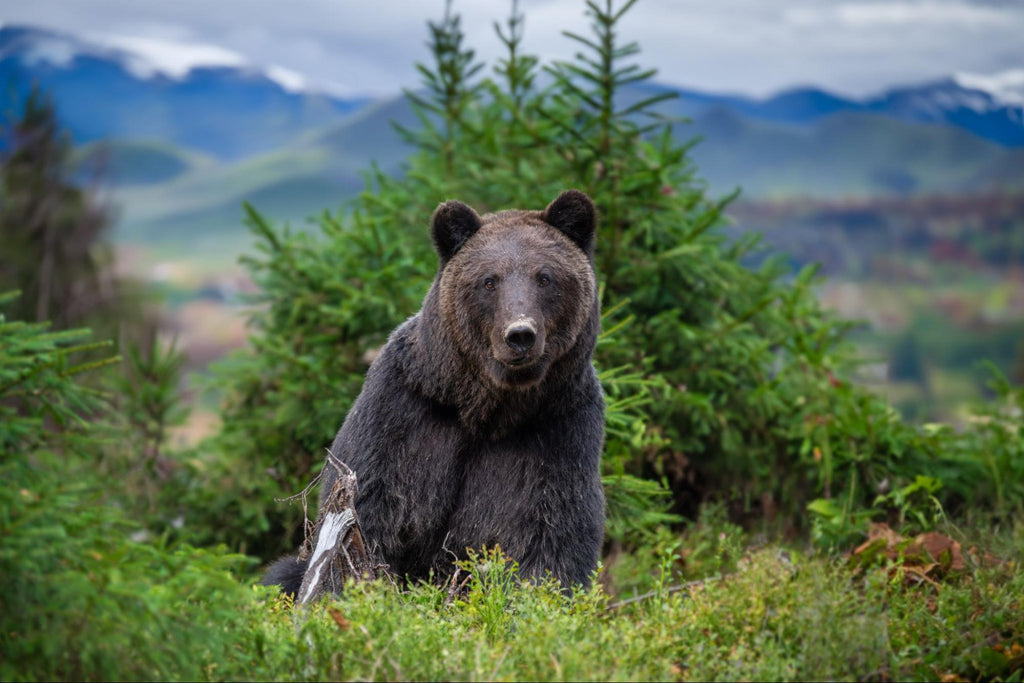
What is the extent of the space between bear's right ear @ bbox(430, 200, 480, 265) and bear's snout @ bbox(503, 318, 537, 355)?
86 cm

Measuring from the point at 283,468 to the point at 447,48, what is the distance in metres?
4.36

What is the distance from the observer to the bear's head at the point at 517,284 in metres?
4.71

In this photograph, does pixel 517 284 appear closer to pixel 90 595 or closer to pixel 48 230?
pixel 90 595

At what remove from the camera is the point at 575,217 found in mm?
5266

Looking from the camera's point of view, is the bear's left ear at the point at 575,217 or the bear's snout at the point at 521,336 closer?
the bear's snout at the point at 521,336

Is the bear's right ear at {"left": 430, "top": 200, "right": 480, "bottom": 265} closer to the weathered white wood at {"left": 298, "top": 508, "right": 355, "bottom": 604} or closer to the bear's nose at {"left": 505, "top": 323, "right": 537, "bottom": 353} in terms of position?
the bear's nose at {"left": 505, "top": 323, "right": 537, "bottom": 353}

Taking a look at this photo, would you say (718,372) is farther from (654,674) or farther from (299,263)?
(654,674)

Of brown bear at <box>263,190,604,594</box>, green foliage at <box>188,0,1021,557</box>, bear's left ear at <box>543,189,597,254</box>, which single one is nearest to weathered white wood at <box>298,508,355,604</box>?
brown bear at <box>263,190,604,594</box>

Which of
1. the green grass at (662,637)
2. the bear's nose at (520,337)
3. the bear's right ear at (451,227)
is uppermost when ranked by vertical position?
the bear's right ear at (451,227)

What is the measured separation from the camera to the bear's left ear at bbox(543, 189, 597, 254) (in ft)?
17.1

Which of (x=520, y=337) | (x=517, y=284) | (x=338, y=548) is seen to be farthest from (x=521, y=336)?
(x=338, y=548)

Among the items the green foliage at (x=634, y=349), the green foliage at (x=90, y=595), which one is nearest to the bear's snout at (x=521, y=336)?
the green foliage at (x=90, y=595)

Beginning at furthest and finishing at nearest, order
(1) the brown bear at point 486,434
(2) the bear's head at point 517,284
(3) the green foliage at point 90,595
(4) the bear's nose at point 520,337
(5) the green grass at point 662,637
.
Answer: (1) the brown bear at point 486,434 < (2) the bear's head at point 517,284 < (4) the bear's nose at point 520,337 < (5) the green grass at point 662,637 < (3) the green foliage at point 90,595

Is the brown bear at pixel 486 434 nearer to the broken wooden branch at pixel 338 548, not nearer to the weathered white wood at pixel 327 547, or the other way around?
the broken wooden branch at pixel 338 548
